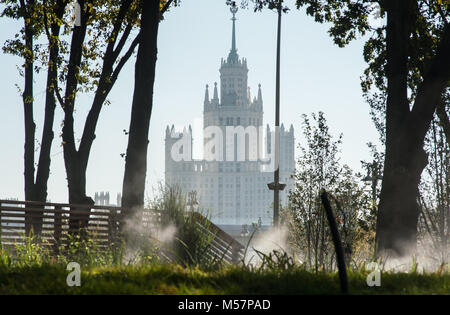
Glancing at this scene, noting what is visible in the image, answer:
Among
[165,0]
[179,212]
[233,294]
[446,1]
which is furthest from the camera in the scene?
[165,0]

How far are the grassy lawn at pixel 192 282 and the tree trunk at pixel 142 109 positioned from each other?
18.7 ft

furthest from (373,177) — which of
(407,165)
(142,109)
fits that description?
(142,109)

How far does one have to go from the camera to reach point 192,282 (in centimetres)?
533

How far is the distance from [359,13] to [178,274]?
12354mm

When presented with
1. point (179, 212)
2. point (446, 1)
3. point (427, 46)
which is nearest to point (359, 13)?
point (427, 46)

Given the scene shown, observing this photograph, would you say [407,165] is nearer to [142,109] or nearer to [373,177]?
[142,109]

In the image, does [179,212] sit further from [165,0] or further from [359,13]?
[165,0]

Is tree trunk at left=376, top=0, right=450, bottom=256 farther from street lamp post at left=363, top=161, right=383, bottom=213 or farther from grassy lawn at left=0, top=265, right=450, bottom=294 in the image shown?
street lamp post at left=363, top=161, right=383, bottom=213

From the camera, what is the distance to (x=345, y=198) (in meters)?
25.9

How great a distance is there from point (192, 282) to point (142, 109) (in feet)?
22.7

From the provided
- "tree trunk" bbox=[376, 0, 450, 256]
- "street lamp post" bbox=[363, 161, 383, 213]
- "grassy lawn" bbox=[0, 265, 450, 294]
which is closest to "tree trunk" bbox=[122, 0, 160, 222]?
"tree trunk" bbox=[376, 0, 450, 256]

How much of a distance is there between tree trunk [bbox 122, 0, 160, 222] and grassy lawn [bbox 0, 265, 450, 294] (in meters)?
5.71
